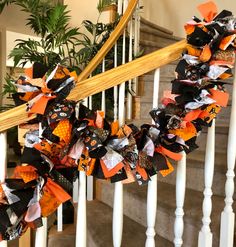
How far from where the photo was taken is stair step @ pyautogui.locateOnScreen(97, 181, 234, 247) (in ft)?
4.03

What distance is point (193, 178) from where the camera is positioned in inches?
60.7

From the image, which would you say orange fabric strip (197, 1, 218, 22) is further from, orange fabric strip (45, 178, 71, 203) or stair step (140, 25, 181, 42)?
stair step (140, 25, 181, 42)

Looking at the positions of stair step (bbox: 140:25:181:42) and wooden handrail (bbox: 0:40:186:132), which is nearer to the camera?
wooden handrail (bbox: 0:40:186:132)

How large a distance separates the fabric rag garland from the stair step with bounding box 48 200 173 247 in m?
0.51

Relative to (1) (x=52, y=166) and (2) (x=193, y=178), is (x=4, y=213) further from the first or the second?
(2) (x=193, y=178)

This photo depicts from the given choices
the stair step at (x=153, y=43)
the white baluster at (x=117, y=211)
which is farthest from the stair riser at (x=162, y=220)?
the stair step at (x=153, y=43)

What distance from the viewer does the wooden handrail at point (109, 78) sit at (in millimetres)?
838

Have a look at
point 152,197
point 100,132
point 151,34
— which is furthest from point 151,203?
point 151,34

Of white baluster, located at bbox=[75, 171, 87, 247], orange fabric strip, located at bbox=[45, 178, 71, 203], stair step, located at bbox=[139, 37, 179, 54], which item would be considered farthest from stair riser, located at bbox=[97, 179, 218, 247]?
stair step, located at bbox=[139, 37, 179, 54]

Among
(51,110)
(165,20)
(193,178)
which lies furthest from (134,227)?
(165,20)

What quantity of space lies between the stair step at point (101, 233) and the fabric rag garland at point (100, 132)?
1.67 feet

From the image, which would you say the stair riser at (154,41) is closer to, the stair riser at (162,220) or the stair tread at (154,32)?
the stair tread at (154,32)

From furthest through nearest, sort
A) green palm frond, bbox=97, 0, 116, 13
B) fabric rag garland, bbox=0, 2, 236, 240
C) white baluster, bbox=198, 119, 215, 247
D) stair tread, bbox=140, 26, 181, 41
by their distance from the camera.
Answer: stair tread, bbox=140, 26, 181, 41
green palm frond, bbox=97, 0, 116, 13
white baluster, bbox=198, 119, 215, 247
fabric rag garland, bbox=0, 2, 236, 240

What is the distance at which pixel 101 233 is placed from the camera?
1.39m
